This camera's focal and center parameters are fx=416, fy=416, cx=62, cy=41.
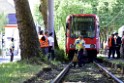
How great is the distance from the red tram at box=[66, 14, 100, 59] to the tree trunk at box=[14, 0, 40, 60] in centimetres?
856

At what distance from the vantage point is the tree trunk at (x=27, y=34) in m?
19.8

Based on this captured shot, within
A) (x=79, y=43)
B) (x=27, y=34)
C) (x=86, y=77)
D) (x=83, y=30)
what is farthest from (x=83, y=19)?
(x=86, y=77)

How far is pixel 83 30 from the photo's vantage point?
28.5 metres

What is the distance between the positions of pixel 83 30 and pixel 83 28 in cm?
15

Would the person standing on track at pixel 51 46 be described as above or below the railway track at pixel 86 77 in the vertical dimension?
above

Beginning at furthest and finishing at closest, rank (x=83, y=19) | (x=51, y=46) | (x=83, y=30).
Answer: (x=83, y=19)
(x=83, y=30)
(x=51, y=46)

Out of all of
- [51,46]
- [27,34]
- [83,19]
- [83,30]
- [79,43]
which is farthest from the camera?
[83,19]

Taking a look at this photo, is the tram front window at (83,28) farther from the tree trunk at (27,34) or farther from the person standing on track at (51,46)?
the tree trunk at (27,34)

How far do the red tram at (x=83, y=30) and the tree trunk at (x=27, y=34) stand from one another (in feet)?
28.1

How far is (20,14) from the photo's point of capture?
19.8m

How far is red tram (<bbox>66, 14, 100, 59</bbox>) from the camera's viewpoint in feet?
93.5

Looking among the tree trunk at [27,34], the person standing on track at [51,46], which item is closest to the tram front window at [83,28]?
the person standing on track at [51,46]

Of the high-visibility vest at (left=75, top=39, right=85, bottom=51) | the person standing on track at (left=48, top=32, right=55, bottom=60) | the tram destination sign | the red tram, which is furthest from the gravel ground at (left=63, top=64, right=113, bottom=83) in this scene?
the tram destination sign

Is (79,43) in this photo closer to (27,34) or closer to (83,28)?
Result: (27,34)
